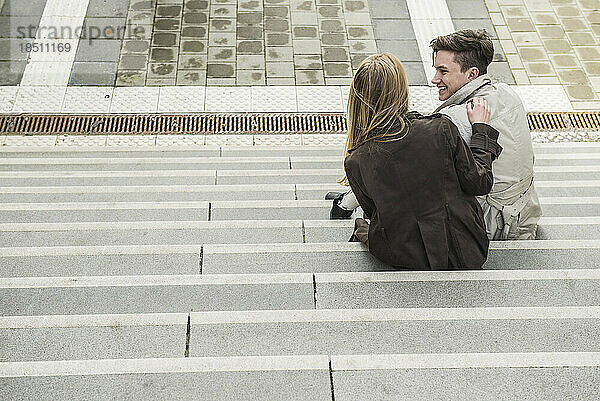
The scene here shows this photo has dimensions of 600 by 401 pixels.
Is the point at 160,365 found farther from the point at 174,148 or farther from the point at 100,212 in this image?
the point at 174,148

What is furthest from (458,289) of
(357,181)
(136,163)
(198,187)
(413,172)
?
(136,163)

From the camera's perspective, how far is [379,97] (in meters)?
3.04

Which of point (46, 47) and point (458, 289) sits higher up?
point (458, 289)

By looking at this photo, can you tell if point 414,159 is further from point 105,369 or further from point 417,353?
point 105,369

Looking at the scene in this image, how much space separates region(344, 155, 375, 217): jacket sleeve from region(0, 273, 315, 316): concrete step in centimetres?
47

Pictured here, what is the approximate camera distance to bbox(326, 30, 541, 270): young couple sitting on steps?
9.80 ft

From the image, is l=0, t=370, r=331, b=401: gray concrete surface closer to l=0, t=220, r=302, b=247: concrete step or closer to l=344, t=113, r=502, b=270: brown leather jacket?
l=344, t=113, r=502, b=270: brown leather jacket

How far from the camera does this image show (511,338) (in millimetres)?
2645

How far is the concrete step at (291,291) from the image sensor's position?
290cm

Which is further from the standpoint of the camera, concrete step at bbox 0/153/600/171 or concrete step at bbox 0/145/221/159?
concrete step at bbox 0/145/221/159

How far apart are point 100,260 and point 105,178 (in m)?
1.67

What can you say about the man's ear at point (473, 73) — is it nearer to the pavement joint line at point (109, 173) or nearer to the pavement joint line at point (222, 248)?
the pavement joint line at point (222, 248)

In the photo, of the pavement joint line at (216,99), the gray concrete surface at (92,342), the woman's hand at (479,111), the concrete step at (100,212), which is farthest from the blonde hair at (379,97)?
the pavement joint line at (216,99)

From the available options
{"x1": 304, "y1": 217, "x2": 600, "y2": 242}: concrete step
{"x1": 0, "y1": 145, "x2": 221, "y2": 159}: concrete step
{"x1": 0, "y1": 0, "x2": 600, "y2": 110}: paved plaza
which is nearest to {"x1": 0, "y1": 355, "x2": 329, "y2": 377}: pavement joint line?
{"x1": 304, "y1": 217, "x2": 600, "y2": 242}: concrete step
